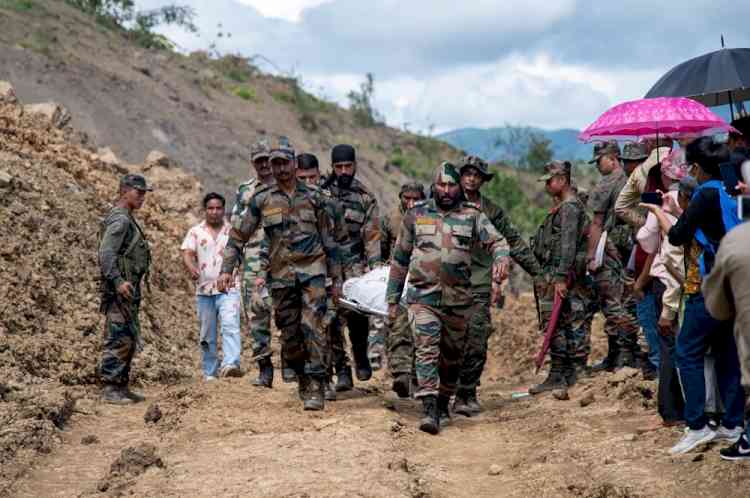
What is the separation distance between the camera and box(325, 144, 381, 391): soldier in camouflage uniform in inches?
402

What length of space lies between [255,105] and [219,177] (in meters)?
8.94

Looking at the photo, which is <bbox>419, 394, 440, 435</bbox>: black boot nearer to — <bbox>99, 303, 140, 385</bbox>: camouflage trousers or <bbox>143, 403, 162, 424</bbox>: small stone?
<bbox>143, 403, 162, 424</bbox>: small stone

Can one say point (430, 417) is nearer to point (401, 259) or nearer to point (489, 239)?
point (401, 259)

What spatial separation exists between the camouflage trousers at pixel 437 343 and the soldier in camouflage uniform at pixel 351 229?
189 centimetres

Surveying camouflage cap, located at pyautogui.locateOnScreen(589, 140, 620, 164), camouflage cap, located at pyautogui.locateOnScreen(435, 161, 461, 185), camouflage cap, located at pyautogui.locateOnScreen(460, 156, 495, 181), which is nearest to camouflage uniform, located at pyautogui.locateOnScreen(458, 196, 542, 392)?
camouflage cap, located at pyautogui.locateOnScreen(460, 156, 495, 181)

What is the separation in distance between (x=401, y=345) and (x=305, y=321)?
4.15 feet

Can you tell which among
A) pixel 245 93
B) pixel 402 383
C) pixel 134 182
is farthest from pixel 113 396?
pixel 245 93

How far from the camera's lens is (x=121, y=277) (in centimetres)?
967

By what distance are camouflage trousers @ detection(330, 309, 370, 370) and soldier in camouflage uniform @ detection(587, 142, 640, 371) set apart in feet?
7.63

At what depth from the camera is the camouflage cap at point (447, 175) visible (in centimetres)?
826

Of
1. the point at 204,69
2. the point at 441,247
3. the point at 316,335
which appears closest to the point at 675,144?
the point at 441,247

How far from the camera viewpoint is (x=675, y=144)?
872cm

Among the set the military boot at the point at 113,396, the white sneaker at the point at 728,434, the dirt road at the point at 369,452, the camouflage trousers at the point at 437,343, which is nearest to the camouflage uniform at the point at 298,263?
the dirt road at the point at 369,452

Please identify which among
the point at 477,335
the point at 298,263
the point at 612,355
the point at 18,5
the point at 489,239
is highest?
the point at 18,5
